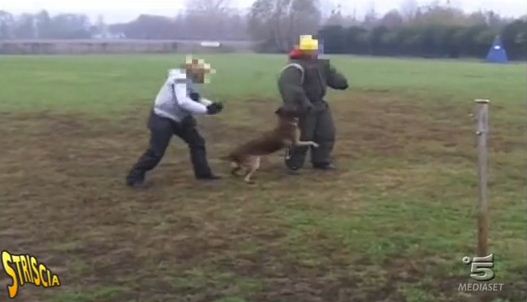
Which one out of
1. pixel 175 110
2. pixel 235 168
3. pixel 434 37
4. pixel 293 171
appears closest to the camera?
pixel 175 110

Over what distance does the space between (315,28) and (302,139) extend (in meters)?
62.5

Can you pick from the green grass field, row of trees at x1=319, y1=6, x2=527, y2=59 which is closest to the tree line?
row of trees at x1=319, y1=6, x2=527, y2=59

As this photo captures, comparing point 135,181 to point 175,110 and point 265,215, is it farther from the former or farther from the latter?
point 265,215

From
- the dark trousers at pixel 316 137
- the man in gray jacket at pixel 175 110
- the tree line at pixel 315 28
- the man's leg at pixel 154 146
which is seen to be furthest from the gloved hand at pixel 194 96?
the tree line at pixel 315 28

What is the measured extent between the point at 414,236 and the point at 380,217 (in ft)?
2.91

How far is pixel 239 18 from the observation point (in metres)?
Answer: 96.9

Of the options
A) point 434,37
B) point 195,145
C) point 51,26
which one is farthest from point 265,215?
point 51,26

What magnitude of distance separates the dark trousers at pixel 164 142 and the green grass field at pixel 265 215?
28 cm

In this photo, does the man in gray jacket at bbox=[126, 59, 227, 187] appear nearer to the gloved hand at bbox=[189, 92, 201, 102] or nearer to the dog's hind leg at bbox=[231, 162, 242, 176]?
the gloved hand at bbox=[189, 92, 201, 102]

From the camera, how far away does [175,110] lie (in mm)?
11219

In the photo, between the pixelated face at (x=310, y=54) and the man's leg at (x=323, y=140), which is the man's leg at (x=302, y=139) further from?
the pixelated face at (x=310, y=54)

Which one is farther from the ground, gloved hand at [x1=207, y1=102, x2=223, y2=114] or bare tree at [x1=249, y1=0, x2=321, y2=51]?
gloved hand at [x1=207, y1=102, x2=223, y2=114]

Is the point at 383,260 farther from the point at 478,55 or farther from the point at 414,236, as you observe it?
the point at 478,55

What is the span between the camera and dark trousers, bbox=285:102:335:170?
1234cm
